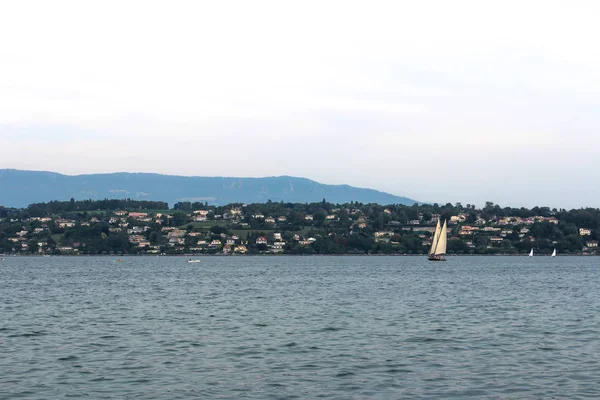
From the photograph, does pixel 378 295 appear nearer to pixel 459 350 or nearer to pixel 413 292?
pixel 413 292

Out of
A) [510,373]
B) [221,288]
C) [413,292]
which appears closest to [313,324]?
[510,373]

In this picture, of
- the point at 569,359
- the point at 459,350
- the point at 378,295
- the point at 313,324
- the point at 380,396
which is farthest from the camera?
the point at 378,295

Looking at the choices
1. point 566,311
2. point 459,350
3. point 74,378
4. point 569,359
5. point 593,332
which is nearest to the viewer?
point 74,378

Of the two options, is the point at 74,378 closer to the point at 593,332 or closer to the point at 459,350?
the point at 459,350

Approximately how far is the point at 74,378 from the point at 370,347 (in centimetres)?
1443

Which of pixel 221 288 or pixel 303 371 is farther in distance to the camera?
pixel 221 288

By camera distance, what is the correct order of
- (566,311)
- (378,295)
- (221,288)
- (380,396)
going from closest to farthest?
(380,396), (566,311), (378,295), (221,288)

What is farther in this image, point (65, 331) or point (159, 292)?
point (159, 292)

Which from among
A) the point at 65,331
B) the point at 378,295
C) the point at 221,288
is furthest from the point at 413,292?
the point at 65,331

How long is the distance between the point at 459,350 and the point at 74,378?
57.4ft

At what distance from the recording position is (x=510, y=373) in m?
33.9

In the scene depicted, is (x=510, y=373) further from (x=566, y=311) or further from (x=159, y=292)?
(x=159, y=292)

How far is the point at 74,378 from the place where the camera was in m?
33.3

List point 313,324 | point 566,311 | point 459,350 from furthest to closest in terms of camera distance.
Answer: point 566,311 < point 313,324 < point 459,350
